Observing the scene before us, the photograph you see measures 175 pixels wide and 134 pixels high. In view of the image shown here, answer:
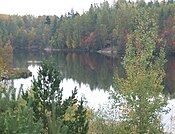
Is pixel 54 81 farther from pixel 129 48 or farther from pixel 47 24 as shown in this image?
pixel 47 24

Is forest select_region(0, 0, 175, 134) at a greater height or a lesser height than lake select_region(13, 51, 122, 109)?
greater

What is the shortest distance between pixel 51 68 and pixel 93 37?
119063mm

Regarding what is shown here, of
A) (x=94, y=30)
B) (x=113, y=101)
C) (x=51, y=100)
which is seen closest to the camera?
(x=51, y=100)

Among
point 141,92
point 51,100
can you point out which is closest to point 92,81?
point 141,92

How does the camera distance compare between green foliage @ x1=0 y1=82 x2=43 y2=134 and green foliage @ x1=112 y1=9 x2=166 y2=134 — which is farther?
green foliage @ x1=112 y1=9 x2=166 y2=134

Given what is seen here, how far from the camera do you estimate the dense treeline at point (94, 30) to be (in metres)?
117

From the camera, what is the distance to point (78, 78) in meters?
68.1

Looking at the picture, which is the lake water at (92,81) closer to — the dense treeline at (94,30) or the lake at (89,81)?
the lake at (89,81)

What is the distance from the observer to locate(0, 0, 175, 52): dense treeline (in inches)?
4592

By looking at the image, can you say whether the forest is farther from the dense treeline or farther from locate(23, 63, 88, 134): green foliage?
the dense treeline

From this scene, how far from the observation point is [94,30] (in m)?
139

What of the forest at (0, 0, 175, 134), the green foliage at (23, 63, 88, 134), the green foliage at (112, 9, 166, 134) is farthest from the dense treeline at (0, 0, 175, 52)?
the green foliage at (23, 63, 88, 134)

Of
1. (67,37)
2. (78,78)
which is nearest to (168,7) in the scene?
(67,37)

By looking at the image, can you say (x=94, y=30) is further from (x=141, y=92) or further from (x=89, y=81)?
(x=141, y=92)
